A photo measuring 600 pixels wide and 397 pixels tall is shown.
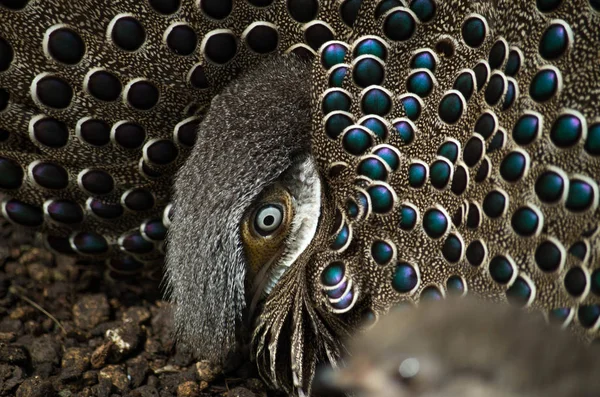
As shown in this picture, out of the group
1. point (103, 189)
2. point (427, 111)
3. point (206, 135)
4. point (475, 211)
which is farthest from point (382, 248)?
point (103, 189)

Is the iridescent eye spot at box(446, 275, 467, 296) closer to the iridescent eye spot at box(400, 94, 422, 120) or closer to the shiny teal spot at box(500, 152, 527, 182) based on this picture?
the shiny teal spot at box(500, 152, 527, 182)

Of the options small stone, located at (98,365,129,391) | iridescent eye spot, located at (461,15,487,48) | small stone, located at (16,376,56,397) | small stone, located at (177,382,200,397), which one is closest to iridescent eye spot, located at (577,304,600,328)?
iridescent eye spot, located at (461,15,487,48)

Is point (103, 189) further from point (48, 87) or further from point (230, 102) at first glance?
point (230, 102)

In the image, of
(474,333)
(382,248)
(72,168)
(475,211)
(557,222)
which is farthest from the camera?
(72,168)

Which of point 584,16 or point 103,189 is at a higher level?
point 584,16

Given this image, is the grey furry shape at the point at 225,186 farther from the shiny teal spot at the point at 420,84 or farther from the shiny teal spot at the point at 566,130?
the shiny teal spot at the point at 566,130

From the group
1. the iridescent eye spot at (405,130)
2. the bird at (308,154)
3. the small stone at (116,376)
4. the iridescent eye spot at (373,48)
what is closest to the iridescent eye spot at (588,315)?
the bird at (308,154)

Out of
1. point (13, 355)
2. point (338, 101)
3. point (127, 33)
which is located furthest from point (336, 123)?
point (13, 355)
